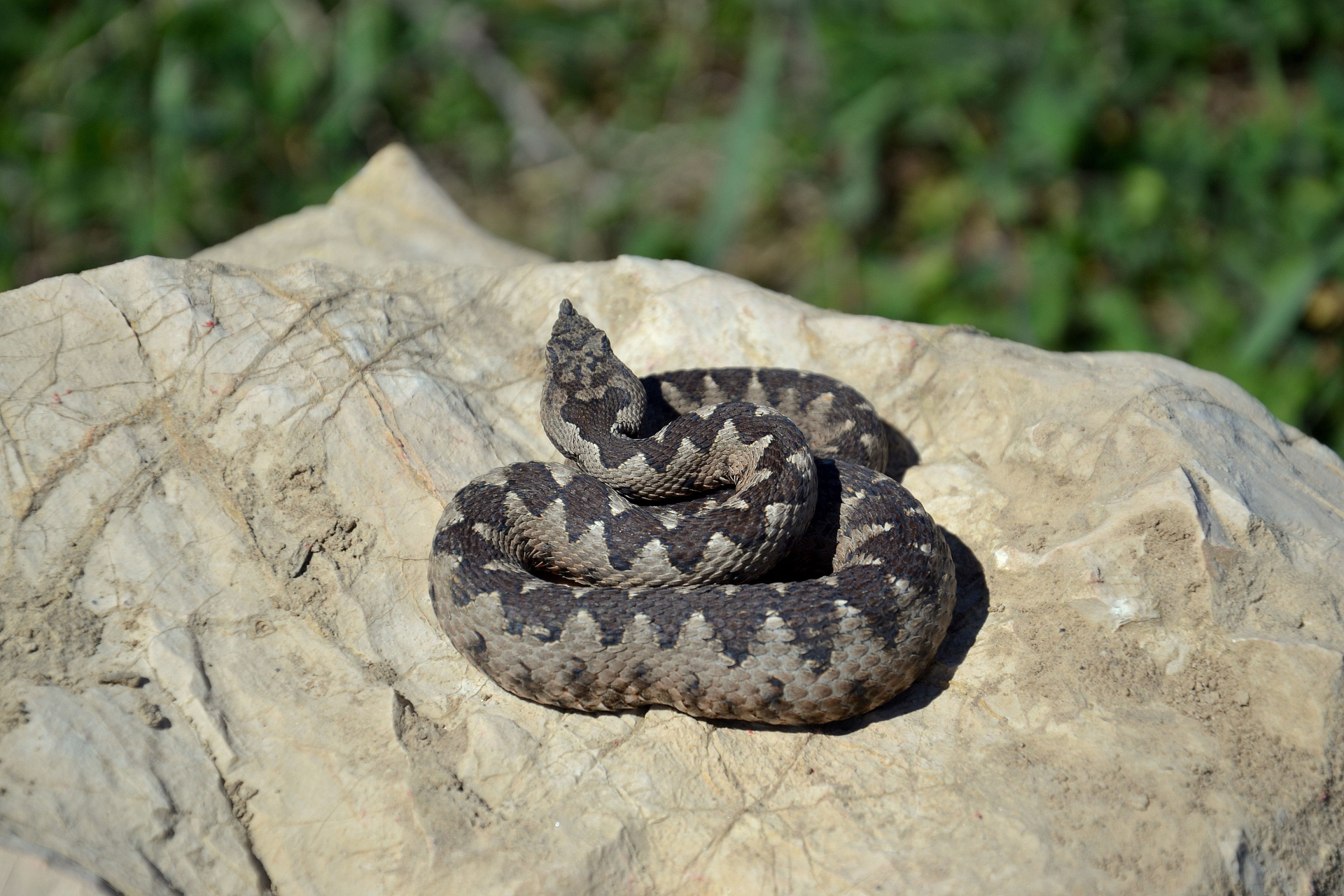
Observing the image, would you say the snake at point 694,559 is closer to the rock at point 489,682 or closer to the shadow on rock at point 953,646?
the shadow on rock at point 953,646

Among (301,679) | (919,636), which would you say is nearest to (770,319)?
(919,636)

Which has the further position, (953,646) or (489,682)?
(953,646)

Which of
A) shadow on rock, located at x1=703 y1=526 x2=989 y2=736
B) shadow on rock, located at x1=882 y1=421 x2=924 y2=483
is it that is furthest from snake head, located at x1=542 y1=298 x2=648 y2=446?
shadow on rock, located at x1=703 y1=526 x2=989 y2=736

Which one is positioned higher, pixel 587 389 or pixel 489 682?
pixel 587 389

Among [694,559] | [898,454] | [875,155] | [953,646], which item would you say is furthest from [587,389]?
[875,155]

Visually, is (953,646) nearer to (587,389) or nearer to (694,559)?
(694,559)

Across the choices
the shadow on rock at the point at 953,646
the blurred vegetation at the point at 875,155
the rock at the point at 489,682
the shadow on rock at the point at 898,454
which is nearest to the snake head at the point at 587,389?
the rock at the point at 489,682
